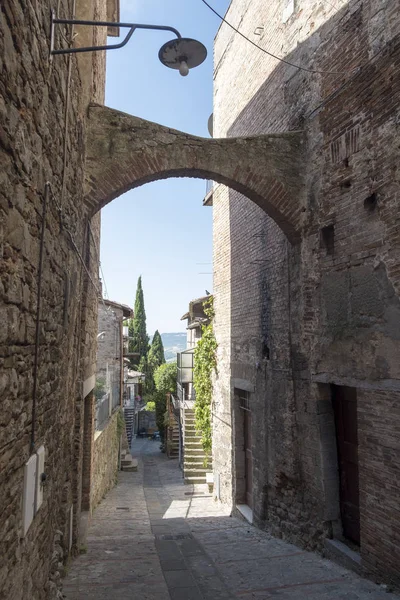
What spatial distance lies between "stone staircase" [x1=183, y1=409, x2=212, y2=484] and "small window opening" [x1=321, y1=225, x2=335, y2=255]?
8.69 m

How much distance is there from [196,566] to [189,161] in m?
4.72

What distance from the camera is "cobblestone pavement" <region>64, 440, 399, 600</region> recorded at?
423cm

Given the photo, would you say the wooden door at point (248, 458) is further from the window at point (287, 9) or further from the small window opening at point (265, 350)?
the window at point (287, 9)

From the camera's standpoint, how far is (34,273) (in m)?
2.71

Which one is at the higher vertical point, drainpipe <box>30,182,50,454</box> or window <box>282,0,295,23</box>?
window <box>282,0,295,23</box>

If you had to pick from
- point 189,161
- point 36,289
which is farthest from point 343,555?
point 189,161

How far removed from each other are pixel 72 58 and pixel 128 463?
1497 cm

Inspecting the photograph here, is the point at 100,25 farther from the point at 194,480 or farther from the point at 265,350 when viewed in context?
the point at 194,480

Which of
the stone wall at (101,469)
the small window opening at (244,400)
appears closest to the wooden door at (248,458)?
the small window opening at (244,400)

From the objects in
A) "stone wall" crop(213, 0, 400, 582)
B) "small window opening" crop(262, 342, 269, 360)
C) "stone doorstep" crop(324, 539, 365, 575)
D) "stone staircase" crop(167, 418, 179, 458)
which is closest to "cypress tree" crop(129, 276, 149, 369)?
"stone staircase" crop(167, 418, 179, 458)

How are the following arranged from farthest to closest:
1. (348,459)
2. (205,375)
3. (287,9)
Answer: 1. (205,375)
2. (287,9)
3. (348,459)

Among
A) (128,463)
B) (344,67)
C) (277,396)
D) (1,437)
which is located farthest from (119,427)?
(1,437)

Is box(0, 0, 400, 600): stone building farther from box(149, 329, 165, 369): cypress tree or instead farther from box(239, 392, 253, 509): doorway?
box(149, 329, 165, 369): cypress tree

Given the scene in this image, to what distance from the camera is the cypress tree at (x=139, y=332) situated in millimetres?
42216
